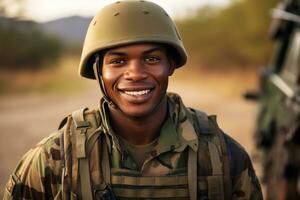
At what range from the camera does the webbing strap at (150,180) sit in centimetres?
255

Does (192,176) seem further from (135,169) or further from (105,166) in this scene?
(105,166)

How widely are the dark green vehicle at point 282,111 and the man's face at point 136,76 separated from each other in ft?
7.48

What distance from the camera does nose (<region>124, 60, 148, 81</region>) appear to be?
8.16 ft

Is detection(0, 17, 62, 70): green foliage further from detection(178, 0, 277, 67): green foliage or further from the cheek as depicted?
the cheek

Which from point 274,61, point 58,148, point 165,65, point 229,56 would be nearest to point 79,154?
point 58,148

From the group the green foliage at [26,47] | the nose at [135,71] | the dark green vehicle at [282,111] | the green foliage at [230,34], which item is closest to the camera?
the nose at [135,71]

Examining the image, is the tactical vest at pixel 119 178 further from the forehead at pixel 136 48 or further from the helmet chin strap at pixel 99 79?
the forehead at pixel 136 48

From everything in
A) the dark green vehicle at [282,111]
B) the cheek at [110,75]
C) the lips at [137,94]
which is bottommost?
the dark green vehicle at [282,111]

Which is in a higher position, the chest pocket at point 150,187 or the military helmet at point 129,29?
the military helmet at point 129,29

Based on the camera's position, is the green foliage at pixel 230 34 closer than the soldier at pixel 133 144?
No

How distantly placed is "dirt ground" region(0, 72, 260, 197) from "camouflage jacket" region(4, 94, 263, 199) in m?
5.16

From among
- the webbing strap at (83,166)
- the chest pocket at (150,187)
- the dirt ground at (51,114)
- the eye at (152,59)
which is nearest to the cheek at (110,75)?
the eye at (152,59)

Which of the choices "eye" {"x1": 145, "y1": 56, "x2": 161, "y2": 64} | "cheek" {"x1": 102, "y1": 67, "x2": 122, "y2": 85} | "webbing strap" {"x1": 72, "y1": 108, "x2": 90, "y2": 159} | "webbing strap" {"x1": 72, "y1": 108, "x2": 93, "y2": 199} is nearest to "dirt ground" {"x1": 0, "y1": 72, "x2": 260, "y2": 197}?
"webbing strap" {"x1": 72, "y1": 108, "x2": 90, "y2": 159}

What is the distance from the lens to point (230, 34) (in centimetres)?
2891
